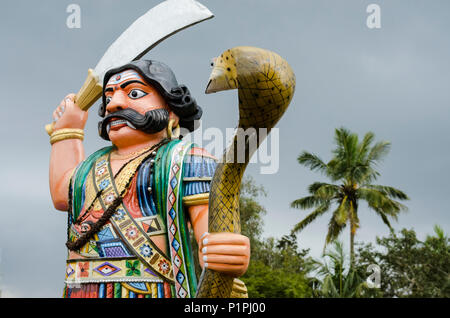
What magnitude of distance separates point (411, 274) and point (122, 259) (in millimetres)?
13210

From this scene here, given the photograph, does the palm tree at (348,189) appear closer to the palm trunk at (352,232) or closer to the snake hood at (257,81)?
the palm trunk at (352,232)

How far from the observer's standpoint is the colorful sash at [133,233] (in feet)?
14.4

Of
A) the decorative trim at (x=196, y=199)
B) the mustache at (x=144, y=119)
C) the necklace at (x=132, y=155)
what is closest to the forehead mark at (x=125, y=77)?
the mustache at (x=144, y=119)

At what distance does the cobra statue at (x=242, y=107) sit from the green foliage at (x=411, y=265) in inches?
518

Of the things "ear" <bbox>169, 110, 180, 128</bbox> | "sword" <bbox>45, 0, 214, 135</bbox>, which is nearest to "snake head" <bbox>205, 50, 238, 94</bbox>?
"ear" <bbox>169, 110, 180, 128</bbox>

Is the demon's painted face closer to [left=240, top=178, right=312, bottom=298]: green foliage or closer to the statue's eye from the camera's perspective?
the statue's eye

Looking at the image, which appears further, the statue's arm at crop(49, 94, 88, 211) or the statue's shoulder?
the statue's arm at crop(49, 94, 88, 211)

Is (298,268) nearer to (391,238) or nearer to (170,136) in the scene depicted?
(391,238)

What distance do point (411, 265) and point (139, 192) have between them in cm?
1317

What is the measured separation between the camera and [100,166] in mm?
4891

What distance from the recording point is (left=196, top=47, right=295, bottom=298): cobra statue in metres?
2.84
